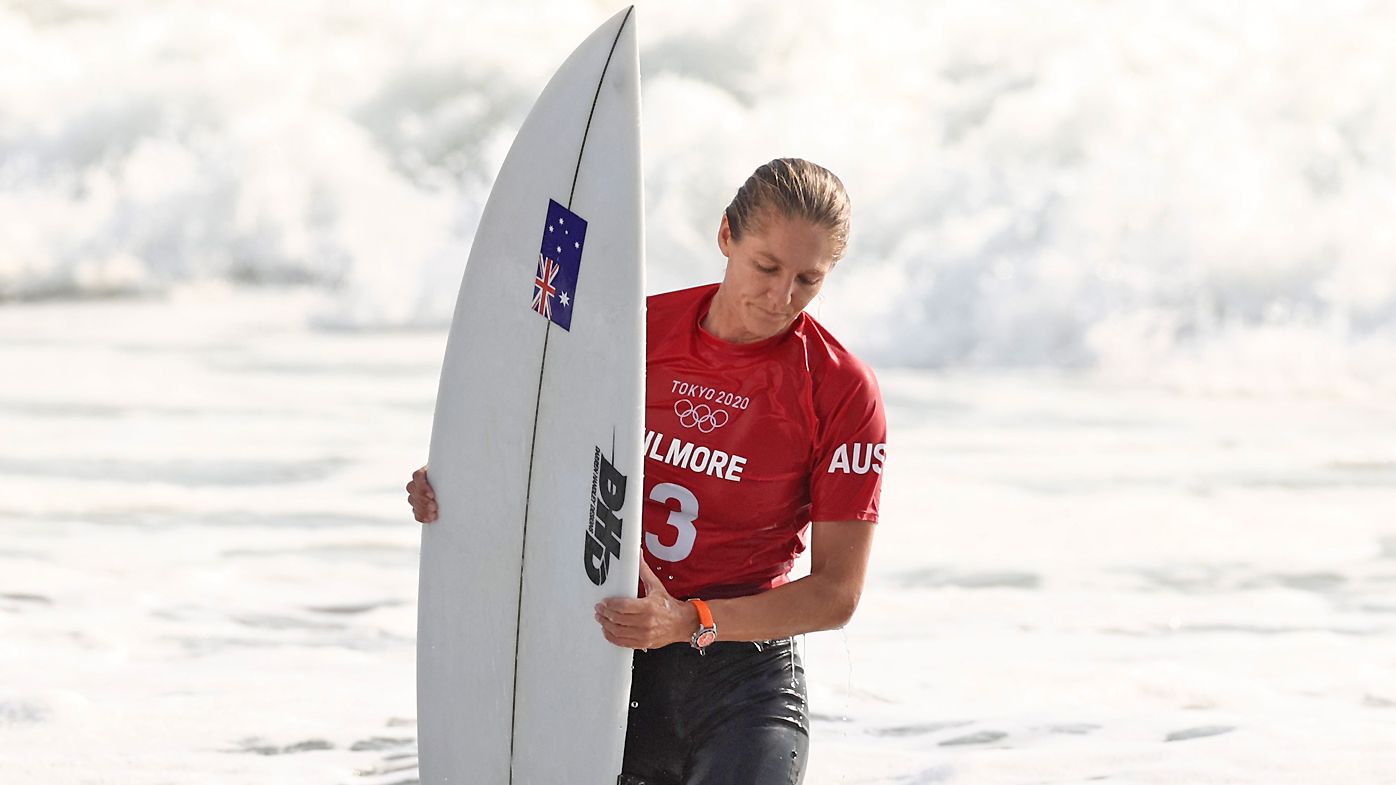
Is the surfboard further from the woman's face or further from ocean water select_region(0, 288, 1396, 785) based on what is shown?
ocean water select_region(0, 288, 1396, 785)

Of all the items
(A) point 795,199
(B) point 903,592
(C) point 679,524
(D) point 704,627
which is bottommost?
(B) point 903,592

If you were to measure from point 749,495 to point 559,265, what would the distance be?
1.63ft

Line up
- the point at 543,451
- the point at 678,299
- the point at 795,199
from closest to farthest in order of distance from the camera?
the point at 795,199 < the point at 678,299 < the point at 543,451

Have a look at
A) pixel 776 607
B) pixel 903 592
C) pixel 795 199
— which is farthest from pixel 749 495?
pixel 903 592

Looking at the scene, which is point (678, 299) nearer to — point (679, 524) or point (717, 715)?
point (679, 524)

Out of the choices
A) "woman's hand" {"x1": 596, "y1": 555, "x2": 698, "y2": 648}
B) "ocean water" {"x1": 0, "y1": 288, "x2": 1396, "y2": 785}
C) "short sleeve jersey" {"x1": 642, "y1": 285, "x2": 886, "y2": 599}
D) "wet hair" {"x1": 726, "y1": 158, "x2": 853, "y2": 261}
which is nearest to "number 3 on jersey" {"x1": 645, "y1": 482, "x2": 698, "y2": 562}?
"short sleeve jersey" {"x1": 642, "y1": 285, "x2": 886, "y2": 599}

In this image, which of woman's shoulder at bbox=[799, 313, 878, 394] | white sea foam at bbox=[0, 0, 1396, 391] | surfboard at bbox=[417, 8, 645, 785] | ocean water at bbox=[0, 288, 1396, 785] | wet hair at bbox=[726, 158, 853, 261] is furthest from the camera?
white sea foam at bbox=[0, 0, 1396, 391]

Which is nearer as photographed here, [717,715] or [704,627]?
[704,627]

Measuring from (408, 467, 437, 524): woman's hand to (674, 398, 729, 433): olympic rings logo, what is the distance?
0.48 metres

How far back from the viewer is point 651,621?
2020 mm

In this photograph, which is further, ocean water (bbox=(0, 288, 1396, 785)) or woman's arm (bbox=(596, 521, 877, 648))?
ocean water (bbox=(0, 288, 1396, 785))

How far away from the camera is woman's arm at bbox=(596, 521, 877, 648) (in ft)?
6.64

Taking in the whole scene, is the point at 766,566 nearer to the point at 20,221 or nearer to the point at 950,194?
the point at 950,194

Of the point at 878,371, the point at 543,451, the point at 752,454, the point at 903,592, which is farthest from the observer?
the point at 878,371
